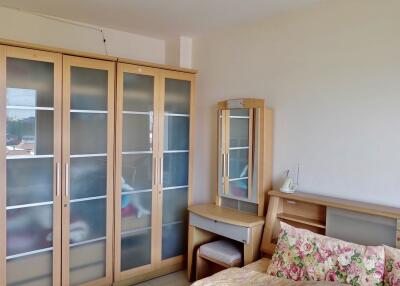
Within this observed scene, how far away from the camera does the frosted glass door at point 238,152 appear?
126 inches

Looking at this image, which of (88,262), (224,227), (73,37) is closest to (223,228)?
(224,227)

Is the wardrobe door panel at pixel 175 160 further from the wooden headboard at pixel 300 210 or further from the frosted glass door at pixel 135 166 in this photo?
the wooden headboard at pixel 300 210

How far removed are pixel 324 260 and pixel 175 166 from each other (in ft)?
5.97

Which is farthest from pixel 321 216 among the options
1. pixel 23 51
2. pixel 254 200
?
pixel 23 51

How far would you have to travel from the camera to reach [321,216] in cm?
276

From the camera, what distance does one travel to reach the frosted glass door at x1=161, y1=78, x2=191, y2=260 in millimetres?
3527

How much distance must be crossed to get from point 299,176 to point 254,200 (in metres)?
0.45

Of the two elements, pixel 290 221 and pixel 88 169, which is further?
pixel 88 169

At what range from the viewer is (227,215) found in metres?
3.10

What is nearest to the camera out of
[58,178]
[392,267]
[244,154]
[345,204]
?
[392,267]

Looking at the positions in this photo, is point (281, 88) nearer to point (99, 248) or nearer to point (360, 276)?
point (360, 276)

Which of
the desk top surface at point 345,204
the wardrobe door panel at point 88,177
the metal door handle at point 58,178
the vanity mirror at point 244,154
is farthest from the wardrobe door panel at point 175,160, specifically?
the desk top surface at point 345,204

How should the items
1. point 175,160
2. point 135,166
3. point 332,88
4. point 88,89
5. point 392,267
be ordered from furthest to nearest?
point 175,160
point 135,166
point 88,89
point 332,88
point 392,267

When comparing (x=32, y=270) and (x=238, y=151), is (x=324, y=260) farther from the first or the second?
(x=32, y=270)
